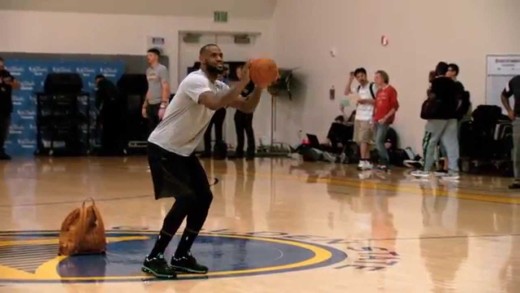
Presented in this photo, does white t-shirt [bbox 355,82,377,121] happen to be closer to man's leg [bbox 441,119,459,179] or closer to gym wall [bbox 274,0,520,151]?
gym wall [bbox 274,0,520,151]

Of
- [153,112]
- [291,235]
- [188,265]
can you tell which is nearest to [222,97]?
[188,265]

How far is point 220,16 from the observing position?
23.8 metres

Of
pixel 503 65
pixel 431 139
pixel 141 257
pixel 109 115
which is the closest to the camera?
pixel 141 257

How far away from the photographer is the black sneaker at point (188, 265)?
694 centimetres

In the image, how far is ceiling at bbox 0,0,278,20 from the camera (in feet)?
72.9

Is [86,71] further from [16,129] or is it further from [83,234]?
[83,234]

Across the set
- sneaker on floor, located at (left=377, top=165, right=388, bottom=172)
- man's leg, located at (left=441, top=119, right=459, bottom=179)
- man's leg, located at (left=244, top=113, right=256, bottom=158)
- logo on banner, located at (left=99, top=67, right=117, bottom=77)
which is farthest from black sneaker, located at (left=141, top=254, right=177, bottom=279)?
logo on banner, located at (left=99, top=67, right=117, bottom=77)

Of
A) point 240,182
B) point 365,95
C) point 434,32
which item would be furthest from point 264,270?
point 434,32

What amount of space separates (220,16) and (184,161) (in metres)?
17.1

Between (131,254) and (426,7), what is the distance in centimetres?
1238

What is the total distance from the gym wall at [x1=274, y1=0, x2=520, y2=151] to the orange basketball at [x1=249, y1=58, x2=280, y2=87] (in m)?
11.0

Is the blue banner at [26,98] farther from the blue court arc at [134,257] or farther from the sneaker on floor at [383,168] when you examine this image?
the blue court arc at [134,257]

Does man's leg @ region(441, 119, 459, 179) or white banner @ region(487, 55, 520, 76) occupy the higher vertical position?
white banner @ region(487, 55, 520, 76)

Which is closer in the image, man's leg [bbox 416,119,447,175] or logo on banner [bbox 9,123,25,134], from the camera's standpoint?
man's leg [bbox 416,119,447,175]
